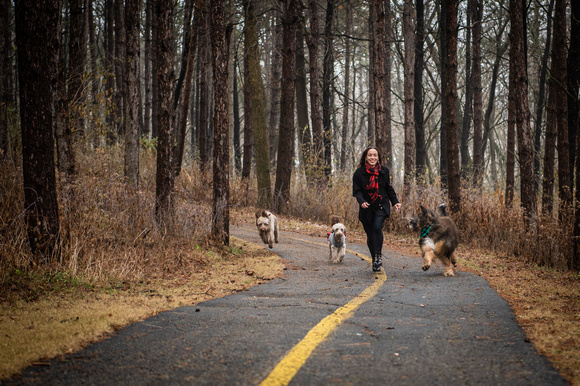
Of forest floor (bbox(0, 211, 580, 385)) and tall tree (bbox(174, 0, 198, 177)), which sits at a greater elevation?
tall tree (bbox(174, 0, 198, 177))

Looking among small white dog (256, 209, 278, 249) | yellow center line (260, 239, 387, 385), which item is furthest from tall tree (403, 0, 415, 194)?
yellow center line (260, 239, 387, 385)

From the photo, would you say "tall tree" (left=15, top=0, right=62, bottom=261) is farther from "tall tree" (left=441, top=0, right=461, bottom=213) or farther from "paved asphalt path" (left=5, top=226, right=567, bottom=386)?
"tall tree" (left=441, top=0, right=461, bottom=213)

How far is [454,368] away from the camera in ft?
12.6

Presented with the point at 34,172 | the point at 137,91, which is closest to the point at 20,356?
the point at 34,172

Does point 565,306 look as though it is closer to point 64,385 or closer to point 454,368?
point 454,368

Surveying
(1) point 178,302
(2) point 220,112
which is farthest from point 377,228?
(2) point 220,112

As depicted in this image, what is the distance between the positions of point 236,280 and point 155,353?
4.41 m

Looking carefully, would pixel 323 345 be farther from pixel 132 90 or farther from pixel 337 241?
pixel 132 90

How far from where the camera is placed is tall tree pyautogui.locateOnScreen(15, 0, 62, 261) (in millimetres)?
7523

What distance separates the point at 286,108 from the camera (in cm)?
2112

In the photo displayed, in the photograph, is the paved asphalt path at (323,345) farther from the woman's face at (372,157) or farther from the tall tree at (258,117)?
the tall tree at (258,117)

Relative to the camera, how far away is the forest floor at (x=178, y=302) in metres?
4.36

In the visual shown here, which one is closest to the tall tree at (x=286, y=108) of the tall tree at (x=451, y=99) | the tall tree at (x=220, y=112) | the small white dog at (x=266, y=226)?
the tall tree at (x=451, y=99)

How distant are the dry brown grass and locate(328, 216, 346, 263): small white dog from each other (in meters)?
1.19
